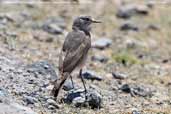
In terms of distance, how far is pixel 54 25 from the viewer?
674 inches

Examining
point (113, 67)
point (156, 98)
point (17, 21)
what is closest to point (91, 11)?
point (17, 21)

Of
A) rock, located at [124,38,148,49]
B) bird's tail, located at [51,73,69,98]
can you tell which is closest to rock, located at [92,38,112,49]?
rock, located at [124,38,148,49]

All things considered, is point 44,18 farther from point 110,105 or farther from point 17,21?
point 110,105

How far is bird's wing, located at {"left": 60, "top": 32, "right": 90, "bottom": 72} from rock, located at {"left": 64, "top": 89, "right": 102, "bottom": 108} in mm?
441

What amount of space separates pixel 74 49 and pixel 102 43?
17.2ft

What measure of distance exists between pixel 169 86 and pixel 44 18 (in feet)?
16.1

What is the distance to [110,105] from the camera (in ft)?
38.3

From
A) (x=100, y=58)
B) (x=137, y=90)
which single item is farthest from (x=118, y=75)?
(x=100, y=58)

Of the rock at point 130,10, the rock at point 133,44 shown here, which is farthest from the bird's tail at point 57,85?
the rock at point 130,10

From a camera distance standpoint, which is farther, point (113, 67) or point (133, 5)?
point (133, 5)

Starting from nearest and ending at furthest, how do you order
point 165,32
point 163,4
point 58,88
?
point 58,88 → point 165,32 → point 163,4

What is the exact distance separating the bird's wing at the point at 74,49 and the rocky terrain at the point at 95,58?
0.49 metres

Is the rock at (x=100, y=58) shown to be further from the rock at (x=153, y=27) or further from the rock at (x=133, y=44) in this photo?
the rock at (x=153, y=27)

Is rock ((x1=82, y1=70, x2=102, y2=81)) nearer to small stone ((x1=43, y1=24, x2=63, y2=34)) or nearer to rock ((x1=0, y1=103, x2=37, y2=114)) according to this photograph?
rock ((x1=0, y1=103, x2=37, y2=114))
